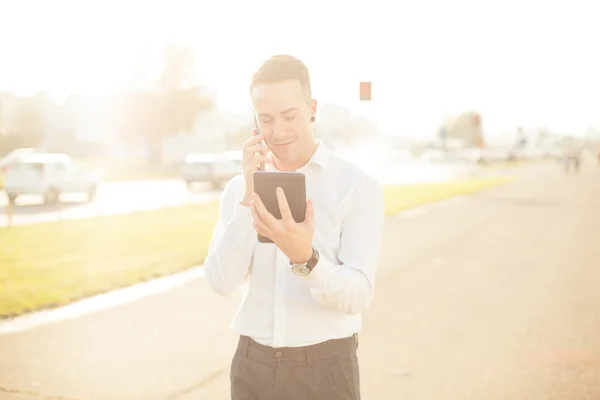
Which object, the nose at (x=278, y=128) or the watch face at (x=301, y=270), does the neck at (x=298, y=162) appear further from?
the watch face at (x=301, y=270)

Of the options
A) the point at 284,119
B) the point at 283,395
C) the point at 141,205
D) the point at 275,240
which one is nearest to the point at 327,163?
the point at 284,119

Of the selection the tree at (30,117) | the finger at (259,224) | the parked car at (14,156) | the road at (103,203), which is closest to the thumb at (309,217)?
the finger at (259,224)

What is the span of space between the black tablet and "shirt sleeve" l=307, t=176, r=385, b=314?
0.19 metres

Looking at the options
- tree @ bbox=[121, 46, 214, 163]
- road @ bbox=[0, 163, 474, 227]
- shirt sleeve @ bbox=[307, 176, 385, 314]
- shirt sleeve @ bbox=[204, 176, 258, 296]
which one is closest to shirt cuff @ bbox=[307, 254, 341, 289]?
shirt sleeve @ bbox=[307, 176, 385, 314]

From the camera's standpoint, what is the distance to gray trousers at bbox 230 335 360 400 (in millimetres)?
2275

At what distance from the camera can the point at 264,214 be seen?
195 centimetres

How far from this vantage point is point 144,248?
476 inches

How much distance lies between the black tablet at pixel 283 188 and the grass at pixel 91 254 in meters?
6.10

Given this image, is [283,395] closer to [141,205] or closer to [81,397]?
[81,397]

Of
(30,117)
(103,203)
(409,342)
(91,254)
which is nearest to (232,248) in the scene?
(409,342)

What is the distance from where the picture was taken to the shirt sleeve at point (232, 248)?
88.0 inches

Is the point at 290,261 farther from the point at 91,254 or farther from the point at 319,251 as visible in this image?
the point at 91,254

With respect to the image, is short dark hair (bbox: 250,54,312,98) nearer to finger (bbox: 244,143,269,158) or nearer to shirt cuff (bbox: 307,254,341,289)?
finger (bbox: 244,143,269,158)

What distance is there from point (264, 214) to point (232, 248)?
0.34 metres
